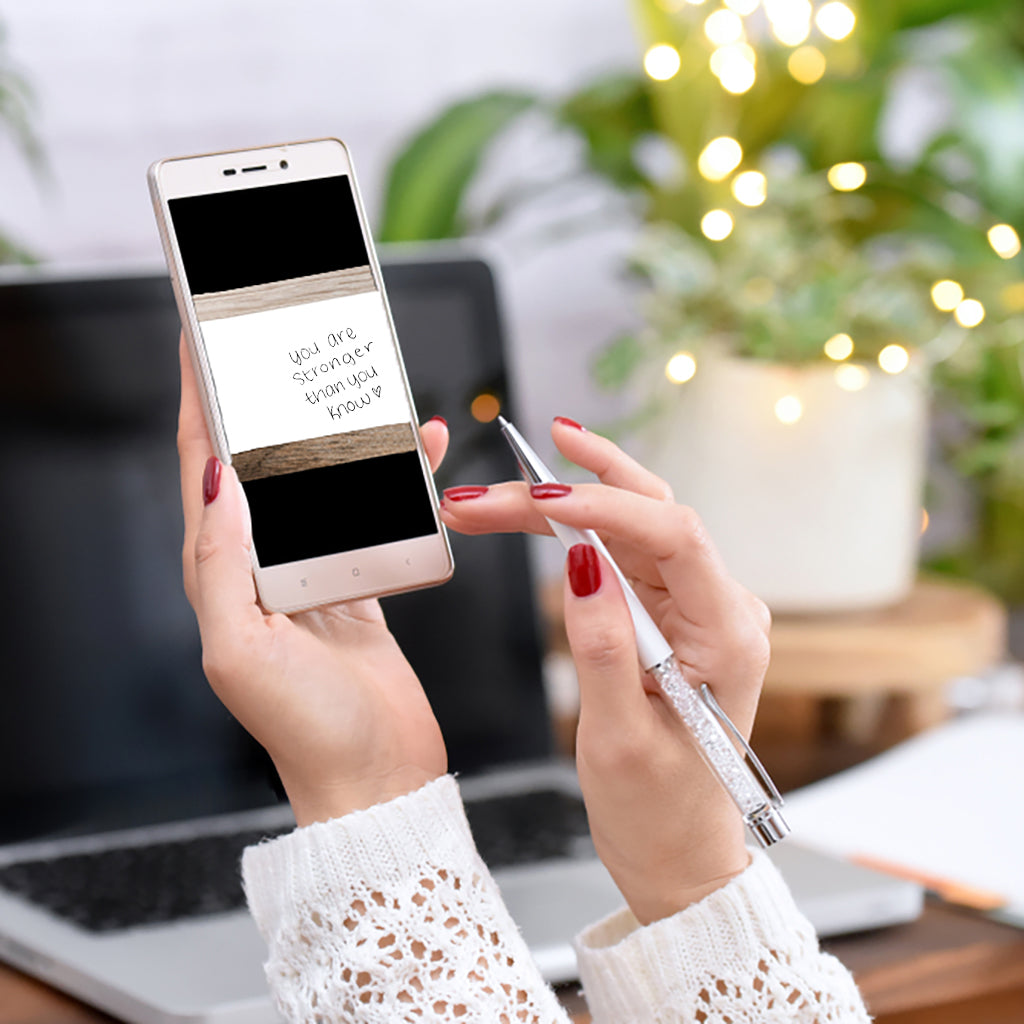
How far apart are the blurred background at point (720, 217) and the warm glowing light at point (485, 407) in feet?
0.20

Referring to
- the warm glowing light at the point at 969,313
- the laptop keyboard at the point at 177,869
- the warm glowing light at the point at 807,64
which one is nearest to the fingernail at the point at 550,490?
the laptop keyboard at the point at 177,869

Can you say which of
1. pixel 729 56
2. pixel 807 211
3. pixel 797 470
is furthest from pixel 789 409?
pixel 729 56

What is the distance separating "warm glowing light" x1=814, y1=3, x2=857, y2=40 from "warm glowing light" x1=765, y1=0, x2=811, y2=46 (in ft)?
0.05

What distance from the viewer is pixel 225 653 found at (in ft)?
0.96

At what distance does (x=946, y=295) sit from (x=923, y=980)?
422 millimetres

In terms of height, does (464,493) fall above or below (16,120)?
below

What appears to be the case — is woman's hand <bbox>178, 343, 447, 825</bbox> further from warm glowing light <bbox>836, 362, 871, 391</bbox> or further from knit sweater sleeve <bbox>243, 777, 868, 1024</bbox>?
warm glowing light <bbox>836, 362, 871, 391</bbox>

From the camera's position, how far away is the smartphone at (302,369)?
0.32 m

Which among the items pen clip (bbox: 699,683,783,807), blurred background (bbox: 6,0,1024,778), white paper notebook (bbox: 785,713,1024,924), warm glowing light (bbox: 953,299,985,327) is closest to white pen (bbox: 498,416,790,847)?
pen clip (bbox: 699,683,783,807)

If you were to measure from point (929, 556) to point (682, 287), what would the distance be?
0.40m

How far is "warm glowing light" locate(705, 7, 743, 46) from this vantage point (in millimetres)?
767

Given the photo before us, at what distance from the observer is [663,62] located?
0.78 meters

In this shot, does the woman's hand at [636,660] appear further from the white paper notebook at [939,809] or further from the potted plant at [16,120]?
A: the potted plant at [16,120]

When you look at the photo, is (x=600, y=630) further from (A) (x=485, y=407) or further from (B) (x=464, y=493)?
(A) (x=485, y=407)
